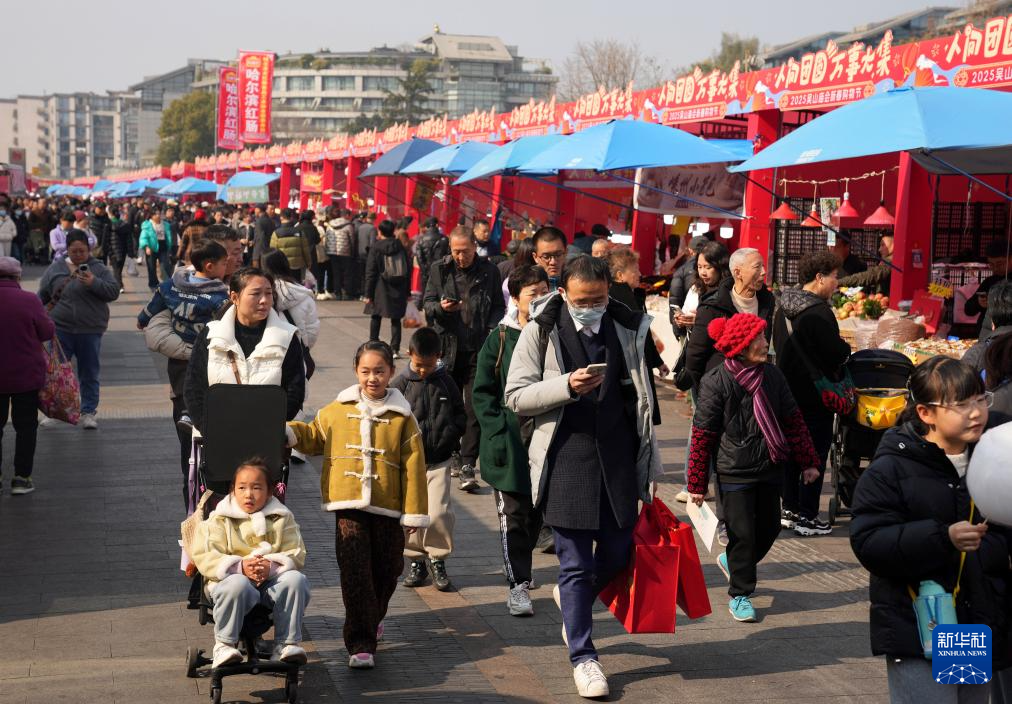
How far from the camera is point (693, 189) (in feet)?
55.5

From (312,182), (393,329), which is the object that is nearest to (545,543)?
(393,329)

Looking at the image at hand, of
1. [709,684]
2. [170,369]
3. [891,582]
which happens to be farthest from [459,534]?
[891,582]

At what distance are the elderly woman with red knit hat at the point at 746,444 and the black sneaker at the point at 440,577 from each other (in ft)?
4.77

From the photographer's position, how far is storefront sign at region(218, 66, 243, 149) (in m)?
49.5

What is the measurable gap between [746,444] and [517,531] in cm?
121

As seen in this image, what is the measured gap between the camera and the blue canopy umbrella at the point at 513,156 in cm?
1520

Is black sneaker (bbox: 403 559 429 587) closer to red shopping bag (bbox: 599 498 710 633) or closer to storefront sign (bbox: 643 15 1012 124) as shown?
red shopping bag (bbox: 599 498 710 633)

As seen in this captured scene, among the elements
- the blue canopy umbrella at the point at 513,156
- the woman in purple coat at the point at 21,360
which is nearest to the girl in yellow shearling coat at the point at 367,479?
the woman in purple coat at the point at 21,360

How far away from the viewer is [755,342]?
642cm

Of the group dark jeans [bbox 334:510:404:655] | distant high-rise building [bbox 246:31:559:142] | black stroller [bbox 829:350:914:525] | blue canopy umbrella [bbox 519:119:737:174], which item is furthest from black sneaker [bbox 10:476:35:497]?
Answer: distant high-rise building [bbox 246:31:559:142]

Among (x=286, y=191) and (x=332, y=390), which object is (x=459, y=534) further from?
(x=286, y=191)

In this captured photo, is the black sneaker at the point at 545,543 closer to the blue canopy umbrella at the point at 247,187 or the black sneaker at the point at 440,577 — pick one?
the black sneaker at the point at 440,577

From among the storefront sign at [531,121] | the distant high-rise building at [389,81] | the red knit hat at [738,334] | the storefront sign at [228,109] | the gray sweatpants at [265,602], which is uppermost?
the distant high-rise building at [389,81]

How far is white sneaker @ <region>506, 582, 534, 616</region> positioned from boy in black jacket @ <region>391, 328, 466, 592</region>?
46 cm
